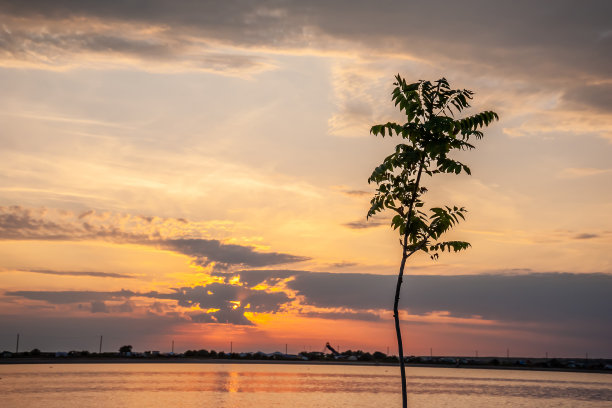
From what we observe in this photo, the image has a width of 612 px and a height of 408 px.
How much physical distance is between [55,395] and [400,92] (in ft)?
306

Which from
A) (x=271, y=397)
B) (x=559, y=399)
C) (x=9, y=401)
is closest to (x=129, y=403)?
(x=9, y=401)

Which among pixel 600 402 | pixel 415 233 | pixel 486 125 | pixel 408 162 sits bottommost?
pixel 600 402

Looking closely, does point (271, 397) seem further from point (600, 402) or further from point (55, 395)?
point (600, 402)

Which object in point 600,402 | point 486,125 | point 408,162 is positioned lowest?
point 600,402

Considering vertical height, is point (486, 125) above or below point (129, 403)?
above

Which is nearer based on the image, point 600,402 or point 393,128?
point 393,128

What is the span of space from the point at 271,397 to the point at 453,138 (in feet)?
306

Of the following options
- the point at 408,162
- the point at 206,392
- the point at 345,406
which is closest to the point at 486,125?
the point at 408,162

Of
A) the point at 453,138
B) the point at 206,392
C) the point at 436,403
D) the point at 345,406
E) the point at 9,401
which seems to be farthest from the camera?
the point at 206,392

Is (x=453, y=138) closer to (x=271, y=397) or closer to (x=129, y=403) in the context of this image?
(x=129, y=403)

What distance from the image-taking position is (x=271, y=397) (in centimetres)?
10694

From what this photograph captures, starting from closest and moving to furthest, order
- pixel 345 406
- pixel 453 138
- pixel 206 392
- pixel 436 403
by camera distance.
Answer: pixel 453 138, pixel 345 406, pixel 436 403, pixel 206 392

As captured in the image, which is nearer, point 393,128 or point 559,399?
point 393,128

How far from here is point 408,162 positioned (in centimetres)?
2059
